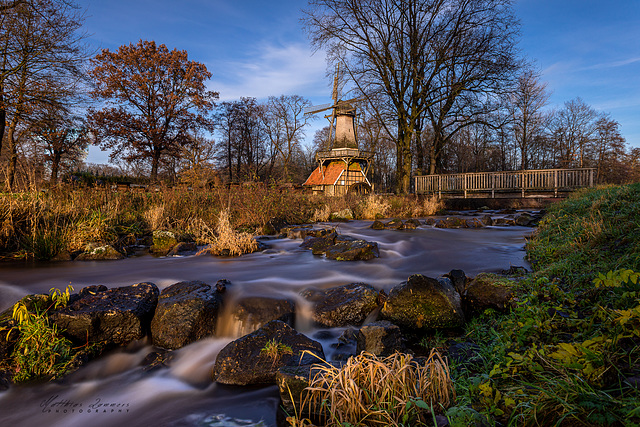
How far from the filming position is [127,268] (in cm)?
652

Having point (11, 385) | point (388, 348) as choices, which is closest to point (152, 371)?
point (11, 385)

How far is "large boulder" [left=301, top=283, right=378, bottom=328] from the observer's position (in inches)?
164

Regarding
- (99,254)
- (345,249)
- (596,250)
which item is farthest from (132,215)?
(596,250)

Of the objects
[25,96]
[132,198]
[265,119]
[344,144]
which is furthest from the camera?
[265,119]

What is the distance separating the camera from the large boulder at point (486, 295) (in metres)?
3.71

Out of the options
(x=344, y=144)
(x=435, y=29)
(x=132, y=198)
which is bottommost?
(x=132, y=198)

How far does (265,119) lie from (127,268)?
1792 inches

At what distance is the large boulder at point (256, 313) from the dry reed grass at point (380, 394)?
2.03 meters

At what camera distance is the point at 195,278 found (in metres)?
5.79

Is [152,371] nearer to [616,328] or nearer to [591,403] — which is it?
[591,403]

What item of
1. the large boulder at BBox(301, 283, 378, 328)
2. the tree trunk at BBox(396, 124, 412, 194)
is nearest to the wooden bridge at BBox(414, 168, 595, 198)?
the tree trunk at BBox(396, 124, 412, 194)

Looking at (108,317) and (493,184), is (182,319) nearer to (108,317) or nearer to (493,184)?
(108,317)

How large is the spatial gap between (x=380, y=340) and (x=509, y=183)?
22931 millimetres

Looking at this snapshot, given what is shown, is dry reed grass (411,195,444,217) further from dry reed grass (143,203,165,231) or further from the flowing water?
dry reed grass (143,203,165,231)
